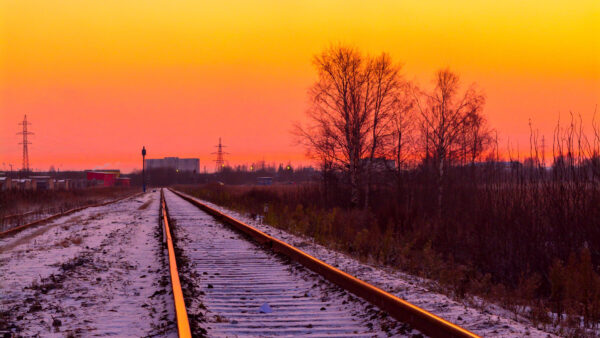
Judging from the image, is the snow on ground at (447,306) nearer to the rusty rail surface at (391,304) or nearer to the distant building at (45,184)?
the rusty rail surface at (391,304)

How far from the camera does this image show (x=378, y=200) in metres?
25.5

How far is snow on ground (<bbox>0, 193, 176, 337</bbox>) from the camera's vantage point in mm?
5543

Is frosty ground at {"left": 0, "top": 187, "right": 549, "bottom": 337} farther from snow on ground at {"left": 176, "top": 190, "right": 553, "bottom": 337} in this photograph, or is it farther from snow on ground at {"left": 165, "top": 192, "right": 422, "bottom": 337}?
snow on ground at {"left": 165, "top": 192, "right": 422, "bottom": 337}

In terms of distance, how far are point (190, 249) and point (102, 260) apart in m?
2.11

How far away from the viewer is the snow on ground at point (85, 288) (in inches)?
218

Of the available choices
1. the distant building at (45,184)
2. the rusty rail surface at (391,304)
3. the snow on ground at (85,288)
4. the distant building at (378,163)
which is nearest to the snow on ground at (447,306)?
the rusty rail surface at (391,304)

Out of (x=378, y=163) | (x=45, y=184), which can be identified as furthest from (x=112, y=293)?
(x=45, y=184)

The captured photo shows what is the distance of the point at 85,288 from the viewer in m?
7.62

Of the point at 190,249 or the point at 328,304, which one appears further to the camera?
the point at 190,249

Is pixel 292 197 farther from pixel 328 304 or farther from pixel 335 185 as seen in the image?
pixel 328 304

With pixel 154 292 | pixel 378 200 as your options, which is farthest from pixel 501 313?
pixel 378 200

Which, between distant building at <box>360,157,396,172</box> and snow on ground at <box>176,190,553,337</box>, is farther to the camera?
distant building at <box>360,157,396,172</box>

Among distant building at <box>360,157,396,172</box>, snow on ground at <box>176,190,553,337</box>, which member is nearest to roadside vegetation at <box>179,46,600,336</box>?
snow on ground at <box>176,190,553,337</box>

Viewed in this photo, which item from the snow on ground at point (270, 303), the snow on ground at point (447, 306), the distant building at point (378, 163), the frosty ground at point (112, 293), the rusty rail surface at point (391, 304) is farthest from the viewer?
the distant building at point (378, 163)
